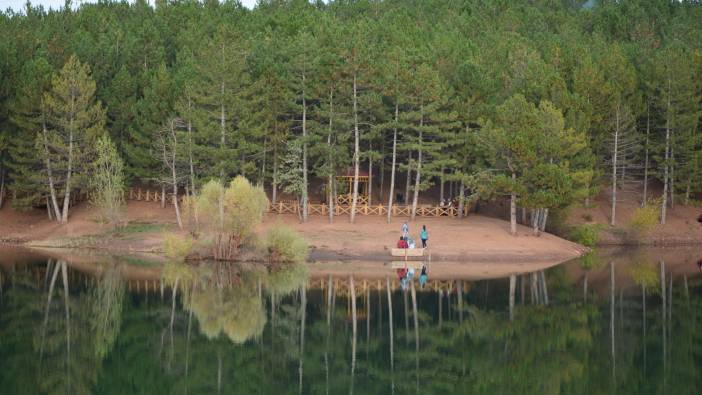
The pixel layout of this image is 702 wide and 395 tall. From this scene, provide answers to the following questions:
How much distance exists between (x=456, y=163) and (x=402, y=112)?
5.14 meters

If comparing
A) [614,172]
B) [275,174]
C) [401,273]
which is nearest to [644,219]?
[614,172]

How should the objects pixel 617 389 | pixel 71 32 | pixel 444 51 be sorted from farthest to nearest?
1. pixel 71 32
2. pixel 444 51
3. pixel 617 389

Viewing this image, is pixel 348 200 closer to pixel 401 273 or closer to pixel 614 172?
pixel 614 172

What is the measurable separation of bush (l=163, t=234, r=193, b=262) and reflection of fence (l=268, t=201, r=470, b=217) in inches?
567

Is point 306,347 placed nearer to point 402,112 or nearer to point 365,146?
point 402,112

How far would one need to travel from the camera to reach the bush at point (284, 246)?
176 ft

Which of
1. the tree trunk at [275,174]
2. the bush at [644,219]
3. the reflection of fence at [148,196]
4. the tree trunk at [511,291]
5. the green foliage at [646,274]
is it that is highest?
the tree trunk at [275,174]

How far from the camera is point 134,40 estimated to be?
87.8 meters

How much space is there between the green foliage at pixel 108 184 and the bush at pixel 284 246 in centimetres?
1395

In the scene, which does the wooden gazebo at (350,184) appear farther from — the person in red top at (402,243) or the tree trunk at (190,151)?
the person in red top at (402,243)

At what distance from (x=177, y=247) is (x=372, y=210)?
1890 cm

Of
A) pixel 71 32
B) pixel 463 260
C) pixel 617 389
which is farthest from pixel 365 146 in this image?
pixel 617 389

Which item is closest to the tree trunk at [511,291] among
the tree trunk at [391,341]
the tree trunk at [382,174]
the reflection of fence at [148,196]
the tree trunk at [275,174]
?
the tree trunk at [391,341]

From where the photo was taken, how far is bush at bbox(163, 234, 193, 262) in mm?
53594
